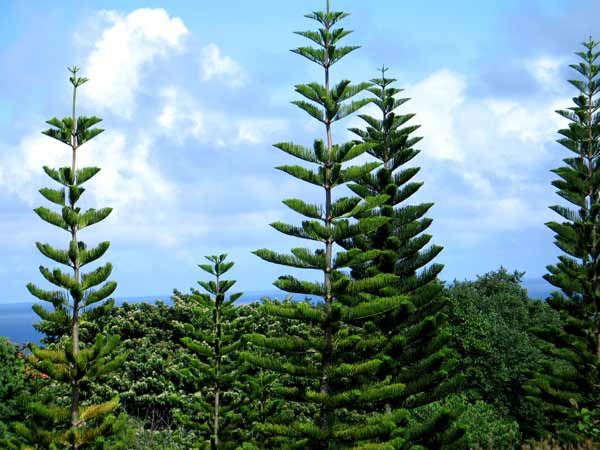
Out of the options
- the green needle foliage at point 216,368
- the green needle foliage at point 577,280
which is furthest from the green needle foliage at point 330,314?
the green needle foliage at point 577,280

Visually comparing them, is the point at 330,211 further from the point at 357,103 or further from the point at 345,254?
the point at 357,103

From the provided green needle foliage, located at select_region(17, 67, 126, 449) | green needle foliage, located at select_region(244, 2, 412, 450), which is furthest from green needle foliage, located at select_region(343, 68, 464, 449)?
green needle foliage, located at select_region(17, 67, 126, 449)

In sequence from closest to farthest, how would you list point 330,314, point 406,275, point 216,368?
point 330,314 < point 216,368 < point 406,275

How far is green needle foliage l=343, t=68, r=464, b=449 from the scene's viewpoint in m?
15.6

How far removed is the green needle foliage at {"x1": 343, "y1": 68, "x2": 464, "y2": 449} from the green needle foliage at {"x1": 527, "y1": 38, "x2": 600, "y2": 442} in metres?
4.09

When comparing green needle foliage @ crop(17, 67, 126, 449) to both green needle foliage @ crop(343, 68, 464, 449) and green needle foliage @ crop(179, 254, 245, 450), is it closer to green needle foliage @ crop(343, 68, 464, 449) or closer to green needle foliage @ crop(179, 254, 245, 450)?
green needle foliage @ crop(179, 254, 245, 450)

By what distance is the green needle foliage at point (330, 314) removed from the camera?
12.5 meters

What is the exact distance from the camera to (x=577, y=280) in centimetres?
1933

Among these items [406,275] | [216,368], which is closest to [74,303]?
[216,368]

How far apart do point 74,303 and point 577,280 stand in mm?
12777

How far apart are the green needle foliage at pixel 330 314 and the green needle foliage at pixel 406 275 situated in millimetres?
2112

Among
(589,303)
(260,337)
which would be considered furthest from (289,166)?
(589,303)

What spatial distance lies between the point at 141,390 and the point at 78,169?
22.7 ft

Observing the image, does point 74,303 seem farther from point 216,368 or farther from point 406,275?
point 406,275
